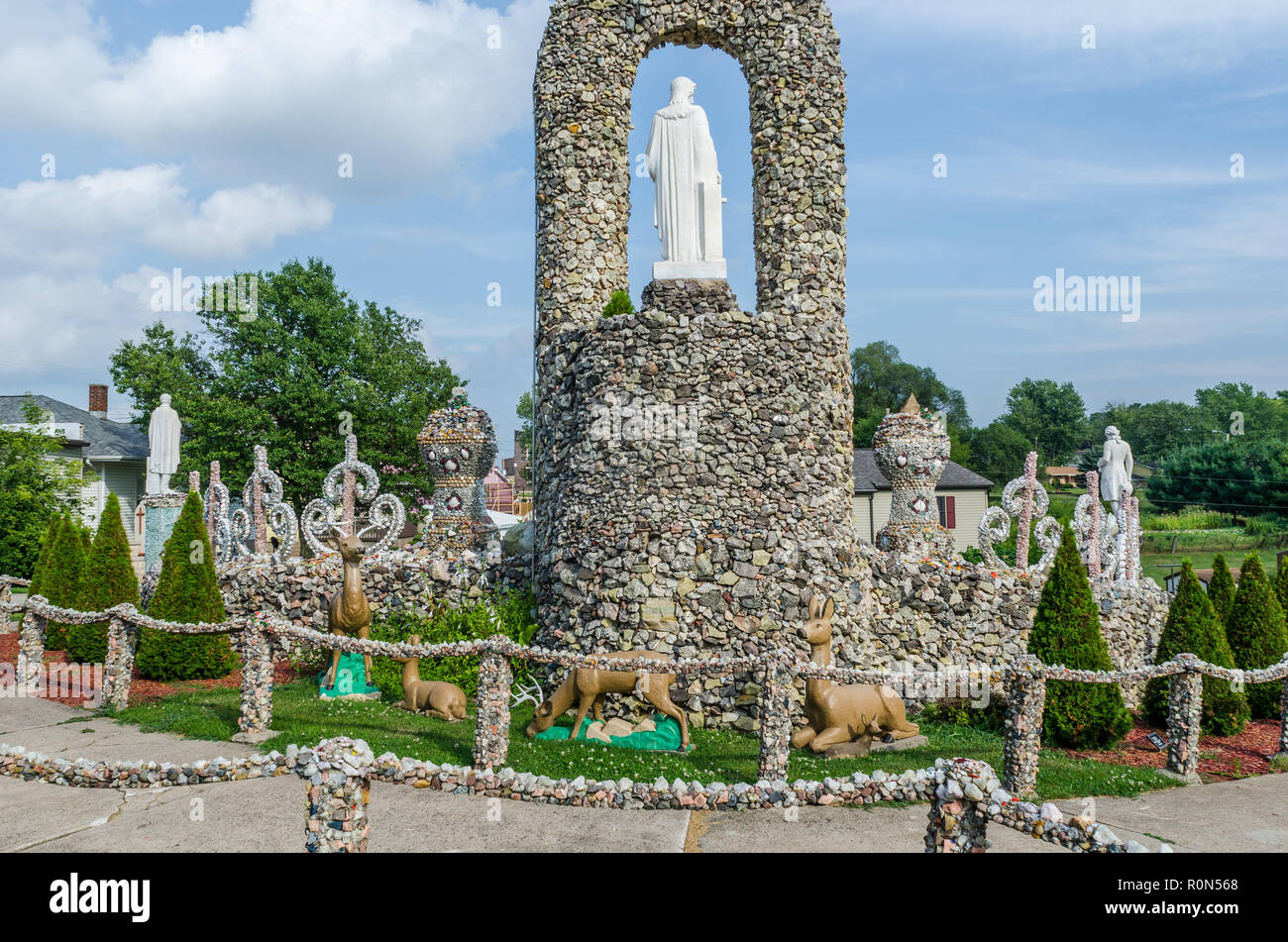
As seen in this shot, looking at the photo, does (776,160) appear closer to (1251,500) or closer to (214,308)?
(214,308)

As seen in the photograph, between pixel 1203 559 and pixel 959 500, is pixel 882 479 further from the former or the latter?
pixel 1203 559

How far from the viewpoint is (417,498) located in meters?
28.7

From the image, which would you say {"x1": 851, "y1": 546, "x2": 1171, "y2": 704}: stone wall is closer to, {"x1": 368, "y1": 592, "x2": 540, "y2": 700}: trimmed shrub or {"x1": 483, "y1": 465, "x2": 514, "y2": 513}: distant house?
{"x1": 368, "y1": 592, "x2": 540, "y2": 700}: trimmed shrub

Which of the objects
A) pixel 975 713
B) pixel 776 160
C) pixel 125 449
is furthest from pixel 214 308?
pixel 975 713

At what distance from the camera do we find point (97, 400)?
123 ft

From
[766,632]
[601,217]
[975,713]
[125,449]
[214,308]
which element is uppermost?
[214,308]

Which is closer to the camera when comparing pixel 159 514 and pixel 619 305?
pixel 619 305

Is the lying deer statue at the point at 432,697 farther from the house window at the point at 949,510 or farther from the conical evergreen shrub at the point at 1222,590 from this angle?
the house window at the point at 949,510

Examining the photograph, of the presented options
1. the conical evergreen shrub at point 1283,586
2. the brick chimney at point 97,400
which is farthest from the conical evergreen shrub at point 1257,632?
the brick chimney at point 97,400

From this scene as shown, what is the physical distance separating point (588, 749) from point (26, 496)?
16984 mm

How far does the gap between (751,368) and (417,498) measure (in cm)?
2130

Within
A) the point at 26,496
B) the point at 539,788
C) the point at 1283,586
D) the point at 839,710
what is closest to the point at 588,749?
the point at 839,710

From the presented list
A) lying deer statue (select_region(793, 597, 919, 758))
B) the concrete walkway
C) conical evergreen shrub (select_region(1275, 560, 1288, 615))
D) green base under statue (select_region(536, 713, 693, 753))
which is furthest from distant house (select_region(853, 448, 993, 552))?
the concrete walkway

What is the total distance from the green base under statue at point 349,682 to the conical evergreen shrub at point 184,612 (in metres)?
2.62
